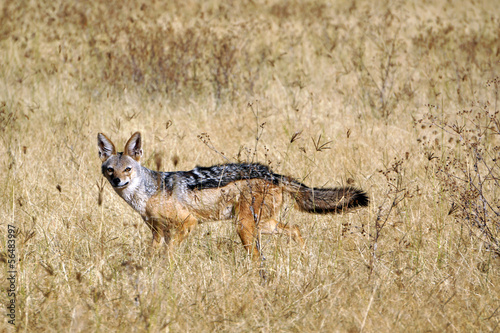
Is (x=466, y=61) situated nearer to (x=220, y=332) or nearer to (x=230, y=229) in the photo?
(x=230, y=229)

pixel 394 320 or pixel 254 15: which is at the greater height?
pixel 254 15

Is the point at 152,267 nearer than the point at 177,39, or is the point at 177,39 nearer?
the point at 152,267

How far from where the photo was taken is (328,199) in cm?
461

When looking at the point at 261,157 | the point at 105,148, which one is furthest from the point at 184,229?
the point at 261,157

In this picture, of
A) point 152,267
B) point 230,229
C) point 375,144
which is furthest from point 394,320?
point 375,144

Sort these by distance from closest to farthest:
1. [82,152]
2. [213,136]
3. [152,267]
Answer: [152,267] < [82,152] < [213,136]

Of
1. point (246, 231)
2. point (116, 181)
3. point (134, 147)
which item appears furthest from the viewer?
point (134, 147)

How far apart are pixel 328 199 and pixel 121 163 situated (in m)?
1.85

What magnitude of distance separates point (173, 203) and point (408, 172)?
263 centimetres

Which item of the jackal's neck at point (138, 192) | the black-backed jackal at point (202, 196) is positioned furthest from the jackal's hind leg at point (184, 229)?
the jackal's neck at point (138, 192)

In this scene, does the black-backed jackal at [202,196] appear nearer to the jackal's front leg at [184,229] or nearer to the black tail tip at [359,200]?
the jackal's front leg at [184,229]

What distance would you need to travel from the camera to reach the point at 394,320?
3.24 meters

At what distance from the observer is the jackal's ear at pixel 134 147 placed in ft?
16.4

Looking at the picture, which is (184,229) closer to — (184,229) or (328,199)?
(184,229)
